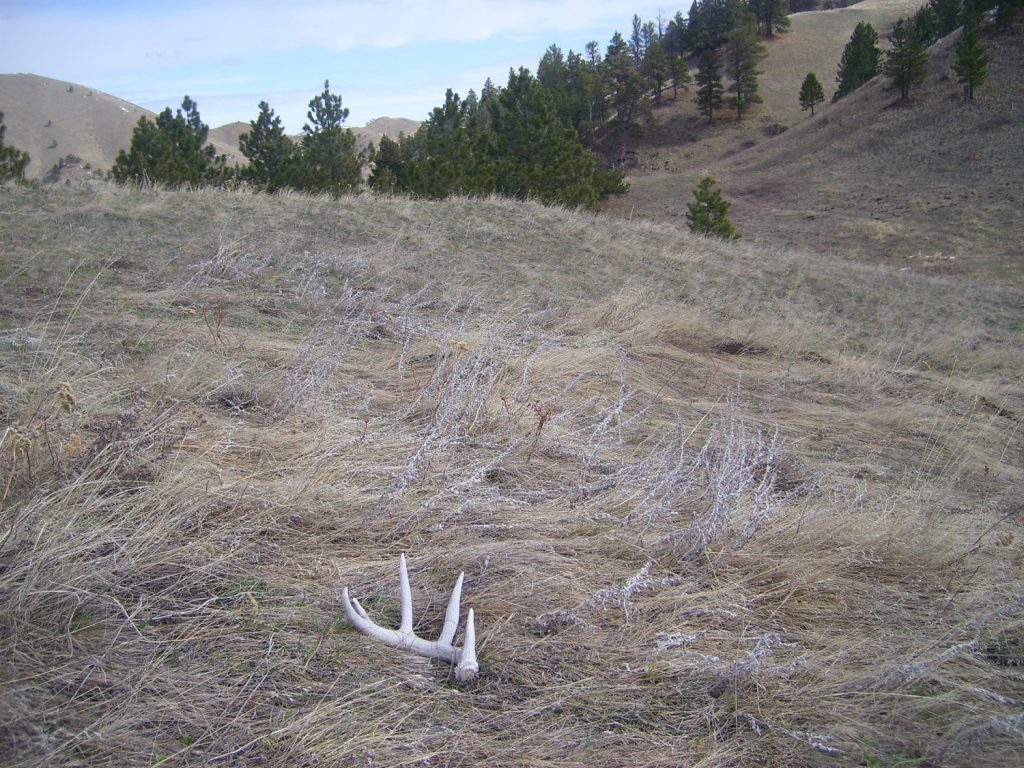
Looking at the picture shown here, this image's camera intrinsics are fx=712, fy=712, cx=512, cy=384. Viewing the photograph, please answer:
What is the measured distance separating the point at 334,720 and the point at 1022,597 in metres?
2.13

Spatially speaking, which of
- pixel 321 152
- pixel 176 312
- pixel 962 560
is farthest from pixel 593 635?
pixel 321 152

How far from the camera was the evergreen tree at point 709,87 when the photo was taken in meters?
54.5

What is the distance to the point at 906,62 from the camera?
1566 inches

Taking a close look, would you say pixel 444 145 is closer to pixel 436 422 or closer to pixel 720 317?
pixel 720 317

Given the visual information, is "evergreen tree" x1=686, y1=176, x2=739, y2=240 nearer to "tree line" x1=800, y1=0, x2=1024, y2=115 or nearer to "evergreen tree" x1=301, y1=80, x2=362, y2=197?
"evergreen tree" x1=301, y1=80, x2=362, y2=197

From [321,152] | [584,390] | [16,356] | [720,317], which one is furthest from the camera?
[321,152]

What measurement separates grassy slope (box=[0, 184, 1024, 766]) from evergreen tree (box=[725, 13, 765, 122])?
56.1m

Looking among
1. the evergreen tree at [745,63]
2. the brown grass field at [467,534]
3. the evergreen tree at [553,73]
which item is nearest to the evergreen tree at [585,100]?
the evergreen tree at [553,73]

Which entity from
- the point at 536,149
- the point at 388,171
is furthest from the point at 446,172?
the point at 536,149

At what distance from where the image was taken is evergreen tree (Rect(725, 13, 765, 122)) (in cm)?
5384

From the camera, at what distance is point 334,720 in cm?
175

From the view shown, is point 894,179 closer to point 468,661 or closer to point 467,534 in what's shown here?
point 467,534

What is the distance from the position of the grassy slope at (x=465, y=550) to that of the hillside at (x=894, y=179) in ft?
79.5

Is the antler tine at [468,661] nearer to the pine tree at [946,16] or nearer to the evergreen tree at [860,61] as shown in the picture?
the evergreen tree at [860,61]
